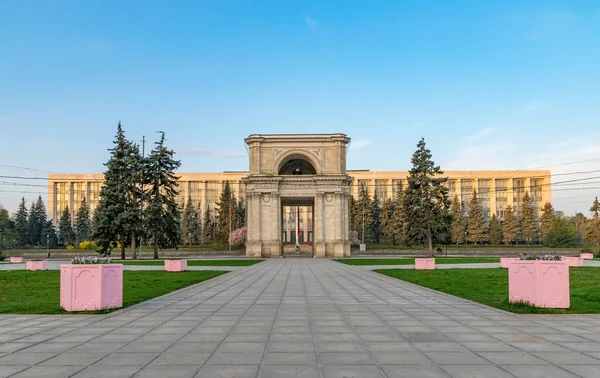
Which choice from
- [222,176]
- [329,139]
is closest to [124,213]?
[329,139]

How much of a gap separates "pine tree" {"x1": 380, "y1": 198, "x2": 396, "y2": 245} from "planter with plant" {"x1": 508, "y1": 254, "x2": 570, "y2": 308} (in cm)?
7783

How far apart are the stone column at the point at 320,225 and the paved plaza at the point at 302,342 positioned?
45604mm

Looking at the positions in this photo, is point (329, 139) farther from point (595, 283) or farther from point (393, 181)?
point (393, 181)

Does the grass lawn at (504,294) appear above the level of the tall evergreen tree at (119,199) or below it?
below

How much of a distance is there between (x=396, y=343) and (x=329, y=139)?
2077 inches

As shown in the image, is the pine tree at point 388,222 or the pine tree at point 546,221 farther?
the pine tree at point 546,221

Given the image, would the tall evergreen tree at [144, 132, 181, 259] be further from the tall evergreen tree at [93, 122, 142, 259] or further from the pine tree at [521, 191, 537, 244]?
the pine tree at [521, 191, 537, 244]

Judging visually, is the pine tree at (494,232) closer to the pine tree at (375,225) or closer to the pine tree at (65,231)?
the pine tree at (375,225)

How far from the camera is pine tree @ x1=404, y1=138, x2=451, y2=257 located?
54088 mm

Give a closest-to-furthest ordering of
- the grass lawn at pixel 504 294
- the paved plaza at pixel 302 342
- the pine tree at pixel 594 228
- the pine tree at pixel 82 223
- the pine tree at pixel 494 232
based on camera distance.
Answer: the paved plaza at pixel 302 342 → the grass lawn at pixel 504 294 → the pine tree at pixel 594 228 → the pine tree at pixel 494 232 → the pine tree at pixel 82 223

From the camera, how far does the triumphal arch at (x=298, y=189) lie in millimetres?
59562

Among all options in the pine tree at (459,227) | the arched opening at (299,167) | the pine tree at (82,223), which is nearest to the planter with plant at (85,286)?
the arched opening at (299,167)

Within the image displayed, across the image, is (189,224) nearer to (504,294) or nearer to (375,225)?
(375,225)

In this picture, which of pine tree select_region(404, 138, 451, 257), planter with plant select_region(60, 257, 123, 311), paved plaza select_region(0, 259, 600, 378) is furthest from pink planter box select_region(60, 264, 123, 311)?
pine tree select_region(404, 138, 451, 257)
